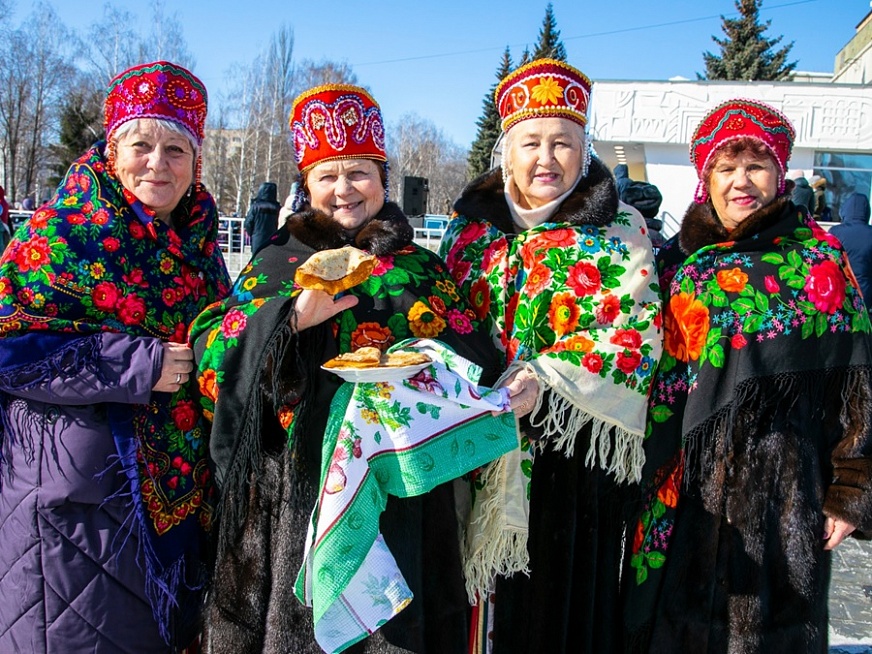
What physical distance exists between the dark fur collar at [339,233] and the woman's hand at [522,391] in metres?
0.51

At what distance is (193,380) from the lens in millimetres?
2051

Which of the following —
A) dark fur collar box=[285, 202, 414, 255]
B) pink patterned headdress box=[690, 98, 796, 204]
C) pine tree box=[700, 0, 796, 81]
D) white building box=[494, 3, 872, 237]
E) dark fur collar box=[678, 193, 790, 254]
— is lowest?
dark fur collar box=[285, 202, 414, 255]

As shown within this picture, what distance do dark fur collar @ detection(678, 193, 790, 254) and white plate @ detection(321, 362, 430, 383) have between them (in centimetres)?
115

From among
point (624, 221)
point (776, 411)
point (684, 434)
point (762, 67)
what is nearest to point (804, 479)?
point (776, 411)

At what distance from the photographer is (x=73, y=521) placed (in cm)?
196

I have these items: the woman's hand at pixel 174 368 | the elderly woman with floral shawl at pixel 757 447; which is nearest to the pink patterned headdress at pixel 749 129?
the elderly woman with floral shawl at pixel 757 447

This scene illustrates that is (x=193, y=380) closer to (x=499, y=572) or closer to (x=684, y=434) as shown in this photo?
(x=499, y=572)

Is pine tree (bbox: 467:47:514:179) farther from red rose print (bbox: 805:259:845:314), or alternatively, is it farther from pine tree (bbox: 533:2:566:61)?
red rose print (bbox: 805:259:845:314)

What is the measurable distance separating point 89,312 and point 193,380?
341 mm

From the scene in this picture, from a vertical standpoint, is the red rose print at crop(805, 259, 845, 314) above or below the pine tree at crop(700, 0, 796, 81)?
below

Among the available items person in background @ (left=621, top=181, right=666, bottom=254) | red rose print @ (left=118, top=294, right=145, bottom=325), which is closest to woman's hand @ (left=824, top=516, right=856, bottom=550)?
red rose print @ (left=118, top=294, right=145, bottom=325)

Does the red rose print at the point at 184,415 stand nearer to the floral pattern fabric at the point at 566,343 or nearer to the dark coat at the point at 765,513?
the floral pattern fabric at the point at 566,343

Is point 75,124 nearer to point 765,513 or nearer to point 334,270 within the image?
point 334,270

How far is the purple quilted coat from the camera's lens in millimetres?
1909
